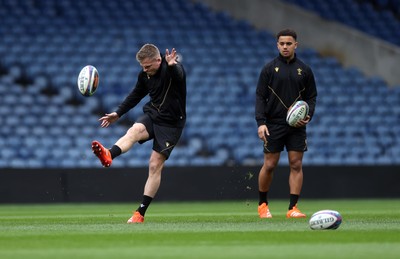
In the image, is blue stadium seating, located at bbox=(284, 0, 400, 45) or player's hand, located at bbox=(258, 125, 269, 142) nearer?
player's hand, located at bbox=(258, 125, 269, 142)

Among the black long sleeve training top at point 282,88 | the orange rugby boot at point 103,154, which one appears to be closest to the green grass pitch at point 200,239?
the orange rugby boot at point 103,154

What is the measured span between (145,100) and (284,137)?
35.4 ft

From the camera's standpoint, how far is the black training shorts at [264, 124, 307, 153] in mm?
12375

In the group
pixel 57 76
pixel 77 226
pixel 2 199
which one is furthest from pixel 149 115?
pixel 57 76

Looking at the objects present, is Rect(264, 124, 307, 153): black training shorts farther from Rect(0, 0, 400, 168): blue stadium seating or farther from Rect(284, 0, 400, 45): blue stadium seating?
Rect(284, 0, 400, 45): blue stadium seating

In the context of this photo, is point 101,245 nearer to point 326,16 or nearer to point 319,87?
point 319,87

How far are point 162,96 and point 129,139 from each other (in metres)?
0.66

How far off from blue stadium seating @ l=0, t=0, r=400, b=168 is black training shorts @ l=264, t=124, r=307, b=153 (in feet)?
28.0

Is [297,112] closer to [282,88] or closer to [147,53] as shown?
[282,88]

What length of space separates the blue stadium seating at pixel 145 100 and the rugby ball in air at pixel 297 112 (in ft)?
29.2

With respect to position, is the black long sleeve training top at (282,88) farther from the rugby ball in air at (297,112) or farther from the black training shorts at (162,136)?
the black training shorts at (162,136)

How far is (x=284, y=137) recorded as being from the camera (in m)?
12.4

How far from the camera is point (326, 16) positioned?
26.9 metres

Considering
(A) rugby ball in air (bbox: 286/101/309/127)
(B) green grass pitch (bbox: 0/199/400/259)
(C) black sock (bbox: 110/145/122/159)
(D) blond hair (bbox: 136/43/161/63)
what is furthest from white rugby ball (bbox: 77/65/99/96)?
(A) rugby ball in air (bbox: 286/101/309/127)
